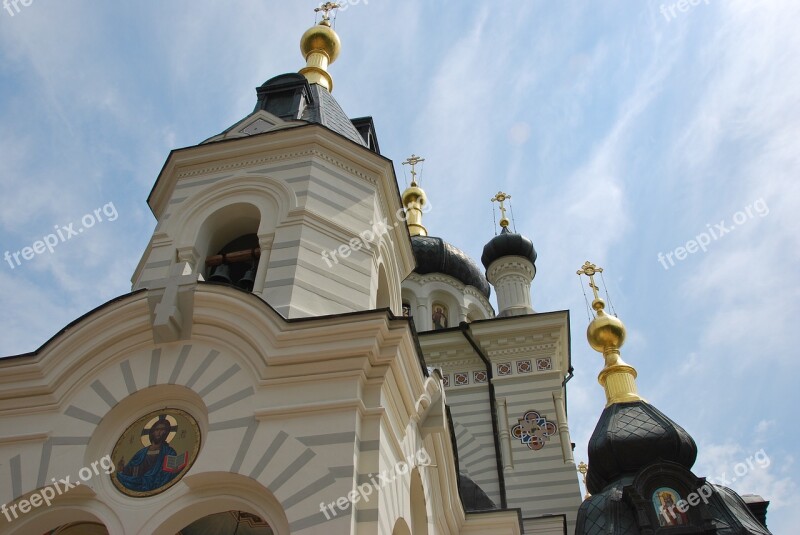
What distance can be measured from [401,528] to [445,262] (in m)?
14.0

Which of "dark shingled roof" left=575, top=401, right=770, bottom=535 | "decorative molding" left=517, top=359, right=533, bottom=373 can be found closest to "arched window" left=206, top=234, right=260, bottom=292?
"decorative molding" left=517, top=359, right=533, bottom=373

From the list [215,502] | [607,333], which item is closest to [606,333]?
[607,333]

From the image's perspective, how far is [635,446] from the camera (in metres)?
15.2

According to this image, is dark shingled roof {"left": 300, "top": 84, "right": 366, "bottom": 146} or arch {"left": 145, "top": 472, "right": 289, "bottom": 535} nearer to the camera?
arch {"left": 145, "top": 472, "right": 289, "bottom": 535}

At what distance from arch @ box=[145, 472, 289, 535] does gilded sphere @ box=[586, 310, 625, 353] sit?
1480cm

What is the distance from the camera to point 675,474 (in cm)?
1354

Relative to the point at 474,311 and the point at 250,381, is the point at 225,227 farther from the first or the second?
the point at 474,311

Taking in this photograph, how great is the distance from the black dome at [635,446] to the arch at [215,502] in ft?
34.7

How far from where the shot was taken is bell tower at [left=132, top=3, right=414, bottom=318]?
8.20 meters

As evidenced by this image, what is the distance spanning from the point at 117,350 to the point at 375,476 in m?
2.98

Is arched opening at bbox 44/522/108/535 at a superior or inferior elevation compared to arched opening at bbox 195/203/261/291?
inferior

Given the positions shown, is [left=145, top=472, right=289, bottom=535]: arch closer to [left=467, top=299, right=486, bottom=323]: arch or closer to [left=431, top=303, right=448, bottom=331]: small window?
[left=431, top=303, right=448, bottom=331]: small window

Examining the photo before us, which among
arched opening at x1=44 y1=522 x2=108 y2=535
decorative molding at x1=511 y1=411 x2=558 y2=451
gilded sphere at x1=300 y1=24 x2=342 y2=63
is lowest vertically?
arched opening at x1=44 y1=522 x2=108 y2=535

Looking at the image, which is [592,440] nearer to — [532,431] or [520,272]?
[532,431]
